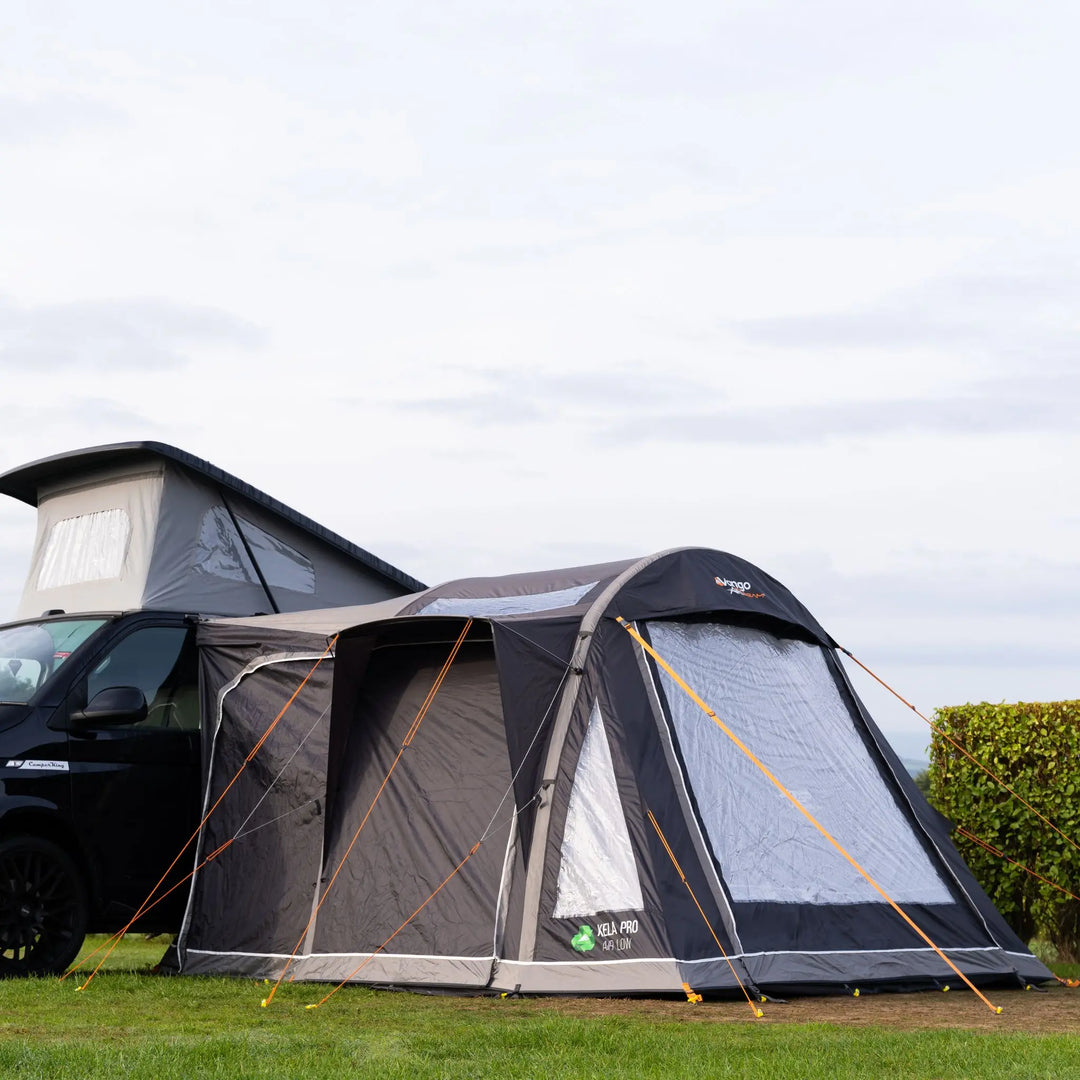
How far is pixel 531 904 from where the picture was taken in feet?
26.2

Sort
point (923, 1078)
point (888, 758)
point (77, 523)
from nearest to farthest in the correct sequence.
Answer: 1. point (923, 1078)
2. point (888, 758)
3. point (77, 523)

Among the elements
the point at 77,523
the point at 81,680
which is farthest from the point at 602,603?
the point at 77,523

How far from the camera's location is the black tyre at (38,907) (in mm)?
8414

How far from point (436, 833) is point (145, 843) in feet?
6.31

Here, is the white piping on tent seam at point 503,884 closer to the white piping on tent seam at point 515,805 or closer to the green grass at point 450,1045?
the white piping on tent seam at point 515,805

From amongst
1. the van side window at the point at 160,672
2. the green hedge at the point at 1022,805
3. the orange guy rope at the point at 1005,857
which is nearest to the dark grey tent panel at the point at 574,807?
the van side window at the point at 160,672

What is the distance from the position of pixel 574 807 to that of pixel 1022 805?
4272 millimetres

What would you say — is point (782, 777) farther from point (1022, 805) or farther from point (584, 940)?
point (1022, 805)

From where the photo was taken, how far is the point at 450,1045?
20.2 feet

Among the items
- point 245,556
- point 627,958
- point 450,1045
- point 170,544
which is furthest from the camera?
point 245,556

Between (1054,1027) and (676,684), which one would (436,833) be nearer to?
(676,684)

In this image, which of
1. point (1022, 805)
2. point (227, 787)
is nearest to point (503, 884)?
Result: point (227, 787)

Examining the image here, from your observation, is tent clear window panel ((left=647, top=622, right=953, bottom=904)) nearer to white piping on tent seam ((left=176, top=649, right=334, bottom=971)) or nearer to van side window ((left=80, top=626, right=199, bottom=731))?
white piping on tent seam ((left=176, top=649, right=334, bottom=971))

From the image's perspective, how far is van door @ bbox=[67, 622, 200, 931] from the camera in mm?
8875
